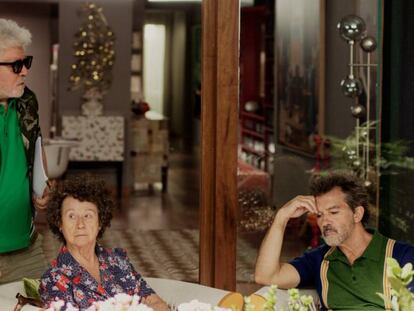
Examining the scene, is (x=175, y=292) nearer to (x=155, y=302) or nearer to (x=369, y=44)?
(x=155, y=302)

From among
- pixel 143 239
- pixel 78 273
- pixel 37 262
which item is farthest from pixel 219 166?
pixel 143 239

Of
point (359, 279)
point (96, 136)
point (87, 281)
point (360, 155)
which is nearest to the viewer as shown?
point (87, 281)

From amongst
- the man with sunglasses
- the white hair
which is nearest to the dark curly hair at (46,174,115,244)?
the man with sunglasses

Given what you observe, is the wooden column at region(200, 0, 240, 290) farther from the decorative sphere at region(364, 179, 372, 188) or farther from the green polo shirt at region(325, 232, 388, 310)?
the decorative sphere at region(364, 179, 372, 188)

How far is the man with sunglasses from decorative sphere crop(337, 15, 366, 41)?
171 cm

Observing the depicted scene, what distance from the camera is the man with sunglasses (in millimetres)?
3586

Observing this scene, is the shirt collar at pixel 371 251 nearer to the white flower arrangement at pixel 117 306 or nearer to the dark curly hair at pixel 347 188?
the dark curly hair at pixel 347 188

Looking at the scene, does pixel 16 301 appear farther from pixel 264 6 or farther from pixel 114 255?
pixel 264 6

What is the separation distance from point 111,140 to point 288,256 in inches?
213

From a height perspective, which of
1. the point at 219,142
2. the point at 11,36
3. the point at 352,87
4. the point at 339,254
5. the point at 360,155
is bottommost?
the point at 339,254

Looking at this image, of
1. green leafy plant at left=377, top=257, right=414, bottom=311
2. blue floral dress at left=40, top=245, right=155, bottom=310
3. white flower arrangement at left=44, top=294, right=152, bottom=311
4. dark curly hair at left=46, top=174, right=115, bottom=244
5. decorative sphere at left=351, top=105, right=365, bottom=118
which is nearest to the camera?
green leafy plant at left=377, top=257, right=414, bottom=311

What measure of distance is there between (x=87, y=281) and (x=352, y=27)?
2.22 m

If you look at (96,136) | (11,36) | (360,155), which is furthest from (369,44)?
(96,136)

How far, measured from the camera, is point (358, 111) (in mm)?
5059
